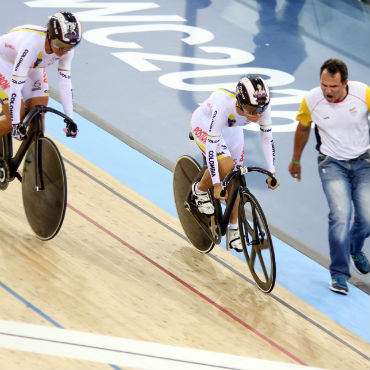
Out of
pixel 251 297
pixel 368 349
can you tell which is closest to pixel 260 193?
pixel 251 297

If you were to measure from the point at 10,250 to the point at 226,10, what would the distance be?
6.69 metres

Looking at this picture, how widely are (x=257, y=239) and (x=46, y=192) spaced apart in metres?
1.38

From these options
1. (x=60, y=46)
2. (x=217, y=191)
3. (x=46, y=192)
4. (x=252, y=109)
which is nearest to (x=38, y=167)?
(x=46, y=192)

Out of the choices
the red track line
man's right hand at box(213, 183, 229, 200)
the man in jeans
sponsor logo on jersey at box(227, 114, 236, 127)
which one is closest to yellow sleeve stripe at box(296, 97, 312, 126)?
the man in jeans

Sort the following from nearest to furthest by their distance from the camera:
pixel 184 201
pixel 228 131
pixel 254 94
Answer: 1. pixel 254 94
2. pixel 228 131
3. pixel 184 201

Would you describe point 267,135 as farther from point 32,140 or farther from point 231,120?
point 32,140

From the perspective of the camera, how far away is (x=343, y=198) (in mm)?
5867

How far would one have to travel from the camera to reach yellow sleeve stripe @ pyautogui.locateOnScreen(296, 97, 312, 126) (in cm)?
598

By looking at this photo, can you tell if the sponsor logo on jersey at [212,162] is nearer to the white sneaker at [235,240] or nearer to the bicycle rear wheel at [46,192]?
the white sneaker at [235,240]

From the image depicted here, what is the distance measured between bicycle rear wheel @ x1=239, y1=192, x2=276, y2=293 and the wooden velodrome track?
5.2 inches

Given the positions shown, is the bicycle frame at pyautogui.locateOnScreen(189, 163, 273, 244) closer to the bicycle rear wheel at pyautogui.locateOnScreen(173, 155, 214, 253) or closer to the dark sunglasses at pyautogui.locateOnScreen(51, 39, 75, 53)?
the bicycle rear wheel at pyautogui.locateOnScreen(173, 155, 214, 253)

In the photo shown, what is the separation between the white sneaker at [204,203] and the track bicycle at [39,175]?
2.93ft

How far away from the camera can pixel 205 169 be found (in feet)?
19.2

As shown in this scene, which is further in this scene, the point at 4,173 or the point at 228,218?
the point at 4,173
